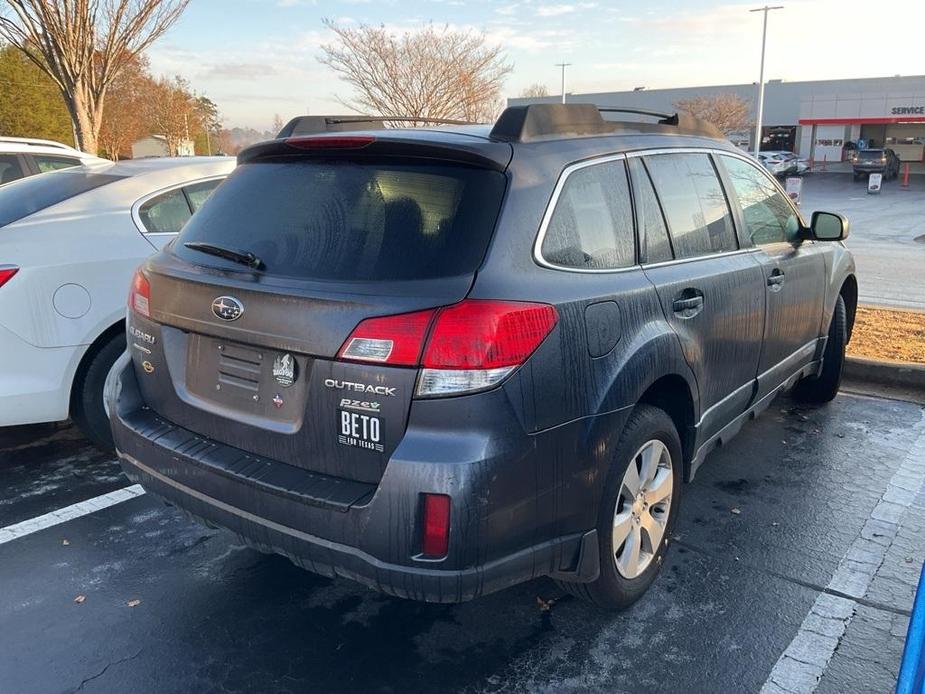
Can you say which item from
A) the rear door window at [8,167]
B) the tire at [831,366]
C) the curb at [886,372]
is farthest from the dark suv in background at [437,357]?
the rear door window at [8,167]

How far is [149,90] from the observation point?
38938 millimetres

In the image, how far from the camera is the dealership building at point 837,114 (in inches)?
1965

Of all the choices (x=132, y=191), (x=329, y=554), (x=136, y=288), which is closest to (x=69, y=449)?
(x=132, y=191)

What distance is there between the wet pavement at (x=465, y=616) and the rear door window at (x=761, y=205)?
1.40 metres

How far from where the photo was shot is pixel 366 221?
2494 mm

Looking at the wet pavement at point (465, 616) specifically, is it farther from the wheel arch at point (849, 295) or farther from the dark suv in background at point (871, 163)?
the dark suv in background at point (871, 163)

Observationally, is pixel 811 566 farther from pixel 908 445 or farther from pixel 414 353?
pixel 414 353

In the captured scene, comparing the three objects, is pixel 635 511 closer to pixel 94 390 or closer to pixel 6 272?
pixel 94 390

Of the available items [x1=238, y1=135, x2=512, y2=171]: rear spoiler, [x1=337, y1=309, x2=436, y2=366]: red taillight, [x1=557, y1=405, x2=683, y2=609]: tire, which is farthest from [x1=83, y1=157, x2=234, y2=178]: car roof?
[x1=557, y1=405, x2=683, y2=609]: tire

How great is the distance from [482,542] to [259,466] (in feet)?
2.62

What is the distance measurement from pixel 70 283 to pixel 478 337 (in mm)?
2835

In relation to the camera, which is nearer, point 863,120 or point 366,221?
point 366,221

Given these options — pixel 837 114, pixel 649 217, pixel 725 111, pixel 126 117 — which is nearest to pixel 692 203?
pixel 649 217

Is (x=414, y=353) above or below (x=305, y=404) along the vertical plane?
above
